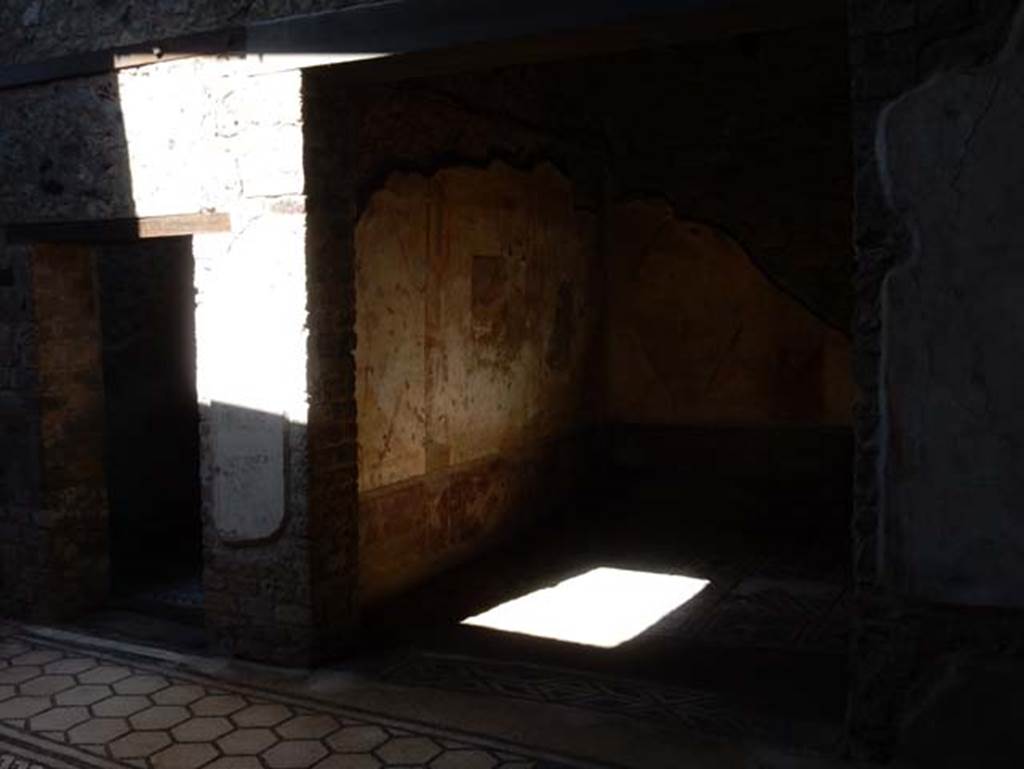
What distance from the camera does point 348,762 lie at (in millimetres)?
3244

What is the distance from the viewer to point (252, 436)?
4.06m

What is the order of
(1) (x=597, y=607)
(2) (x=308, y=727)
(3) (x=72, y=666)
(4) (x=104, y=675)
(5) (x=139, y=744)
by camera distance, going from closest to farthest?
(5) (x=139, y=744)
(2) (x=308, y=727)
(4) (x=104, y=675)
(3) (x=72, y=666)
(1) (x=597, y=607)

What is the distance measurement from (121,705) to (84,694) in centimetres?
22

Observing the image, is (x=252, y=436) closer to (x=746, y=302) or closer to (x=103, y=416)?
(x=103, y=416)

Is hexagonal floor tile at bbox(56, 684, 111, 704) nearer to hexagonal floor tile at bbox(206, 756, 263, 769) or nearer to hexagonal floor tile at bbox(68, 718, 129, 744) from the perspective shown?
hexagonal floor tile at bbox(68, 718, 129, 744)

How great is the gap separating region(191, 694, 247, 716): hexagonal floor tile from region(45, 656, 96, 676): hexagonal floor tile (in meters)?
0.69

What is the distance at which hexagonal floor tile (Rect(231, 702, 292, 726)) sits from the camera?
356 centimetres

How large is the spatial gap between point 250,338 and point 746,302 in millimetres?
3743

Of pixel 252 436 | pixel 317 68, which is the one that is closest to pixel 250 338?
pixel 252 436

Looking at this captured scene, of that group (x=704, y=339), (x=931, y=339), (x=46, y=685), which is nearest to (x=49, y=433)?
(x=46, y=685)

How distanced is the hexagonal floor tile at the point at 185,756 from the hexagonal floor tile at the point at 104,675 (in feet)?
2.54

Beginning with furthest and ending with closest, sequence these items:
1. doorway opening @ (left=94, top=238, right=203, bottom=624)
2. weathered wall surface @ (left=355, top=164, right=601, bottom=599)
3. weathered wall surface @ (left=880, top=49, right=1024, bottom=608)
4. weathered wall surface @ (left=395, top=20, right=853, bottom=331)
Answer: weathered wall surface @ (left=395, top=20, right=853, bottom=331) → doorway opening @ (left=94, top=238, right=203, bottom=624) → weathered wall surface @ (left=355, top=164, right=601, bottom=599) → weathered wall surface @ (left=880, top=49, right=1024, bottom=608)

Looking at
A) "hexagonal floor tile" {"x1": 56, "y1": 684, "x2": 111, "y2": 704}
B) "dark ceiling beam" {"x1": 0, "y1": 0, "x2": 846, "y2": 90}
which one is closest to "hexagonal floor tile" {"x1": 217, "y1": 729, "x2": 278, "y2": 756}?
"hexagonal floor tile" {"x1": 56, "y1": 684, "x2": 111, "y2": 704}

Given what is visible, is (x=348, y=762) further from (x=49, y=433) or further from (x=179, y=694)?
(x=49, y=433)
